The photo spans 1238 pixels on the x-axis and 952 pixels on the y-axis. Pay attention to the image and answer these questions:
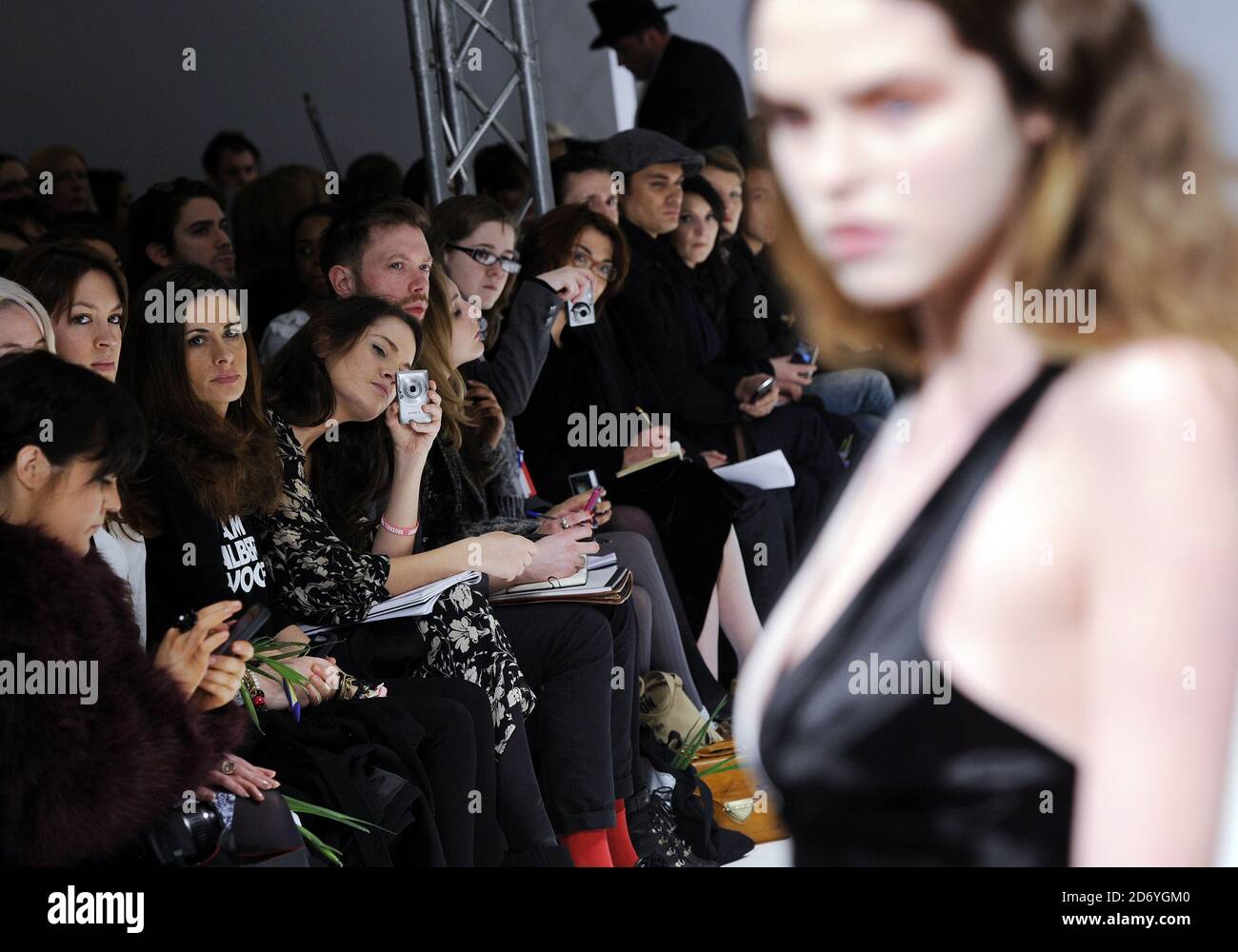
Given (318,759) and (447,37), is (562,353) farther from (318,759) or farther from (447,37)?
(318,759)

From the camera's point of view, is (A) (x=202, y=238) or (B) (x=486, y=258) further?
(A) (x=202, y=238)

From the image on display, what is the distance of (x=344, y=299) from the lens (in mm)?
2625

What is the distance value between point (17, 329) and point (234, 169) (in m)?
3.23

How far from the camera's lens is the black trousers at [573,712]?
2531 mm

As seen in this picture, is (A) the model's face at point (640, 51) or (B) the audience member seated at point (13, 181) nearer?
(B) the audience member seated at point (13, 181)

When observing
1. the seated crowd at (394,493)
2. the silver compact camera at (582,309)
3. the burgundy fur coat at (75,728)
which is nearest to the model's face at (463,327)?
the seated crowd at (394,493)

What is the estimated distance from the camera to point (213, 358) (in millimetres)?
2301

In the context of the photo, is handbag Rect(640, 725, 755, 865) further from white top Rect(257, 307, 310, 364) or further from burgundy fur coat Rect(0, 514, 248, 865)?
burgundy fur coat Rect(0, 514, 248, 865)

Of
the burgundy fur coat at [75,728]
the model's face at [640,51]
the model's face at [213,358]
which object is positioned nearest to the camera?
the burgundy fur coat at [75,728]

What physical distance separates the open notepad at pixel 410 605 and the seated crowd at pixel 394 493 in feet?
0.09

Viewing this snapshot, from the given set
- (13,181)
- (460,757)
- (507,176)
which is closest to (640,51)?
(507,176)

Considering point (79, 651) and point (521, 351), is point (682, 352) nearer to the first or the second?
point (521, 351)

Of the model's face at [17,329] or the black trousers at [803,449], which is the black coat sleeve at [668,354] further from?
the model's face at [17,329]
